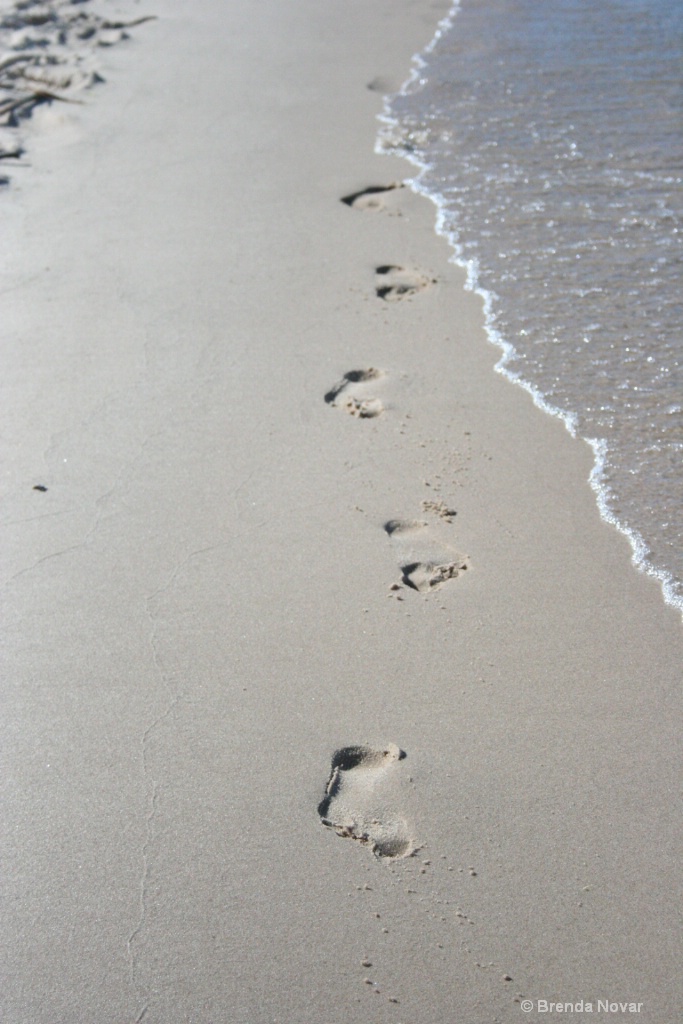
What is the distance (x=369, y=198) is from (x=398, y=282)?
2.70ft

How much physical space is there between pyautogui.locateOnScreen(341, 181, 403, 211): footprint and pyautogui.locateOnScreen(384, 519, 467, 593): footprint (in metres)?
2.23

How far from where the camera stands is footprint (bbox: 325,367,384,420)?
3.31m

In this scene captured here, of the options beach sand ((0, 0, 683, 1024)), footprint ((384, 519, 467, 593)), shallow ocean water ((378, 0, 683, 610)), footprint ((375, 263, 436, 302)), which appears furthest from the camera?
footprint ((375, 263, 436, 302))

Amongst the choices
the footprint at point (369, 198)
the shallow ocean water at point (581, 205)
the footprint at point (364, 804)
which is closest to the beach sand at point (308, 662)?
the footprint at point (364, 804)

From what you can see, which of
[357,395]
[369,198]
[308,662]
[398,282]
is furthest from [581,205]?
[308,662]

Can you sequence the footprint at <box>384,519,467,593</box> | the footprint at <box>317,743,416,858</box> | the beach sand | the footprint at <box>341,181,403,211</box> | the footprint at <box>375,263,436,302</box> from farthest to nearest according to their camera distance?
the footprint at <box>341,181,403,211</box>
the footprint at <box>375,263,436,302</box>
the footprint at <box>384,519,467,593</box>
the footprint at <box>317,743,416,858</box>
the beach sand

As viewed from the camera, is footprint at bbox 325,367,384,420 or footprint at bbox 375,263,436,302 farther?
footprint at bbox 375,263,436,302

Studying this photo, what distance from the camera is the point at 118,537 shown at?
110 inches

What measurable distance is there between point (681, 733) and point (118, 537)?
1484 millimetres

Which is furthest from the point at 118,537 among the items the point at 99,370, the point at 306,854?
the point at 306,854

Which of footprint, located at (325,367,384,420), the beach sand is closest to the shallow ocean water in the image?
the beach sand

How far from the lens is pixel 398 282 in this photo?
4.06 m

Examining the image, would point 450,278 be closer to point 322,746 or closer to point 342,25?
point 322,746

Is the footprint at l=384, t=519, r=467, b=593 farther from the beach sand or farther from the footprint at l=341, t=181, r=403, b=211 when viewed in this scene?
the footprint at l=341, t=181, r=403, b=211
